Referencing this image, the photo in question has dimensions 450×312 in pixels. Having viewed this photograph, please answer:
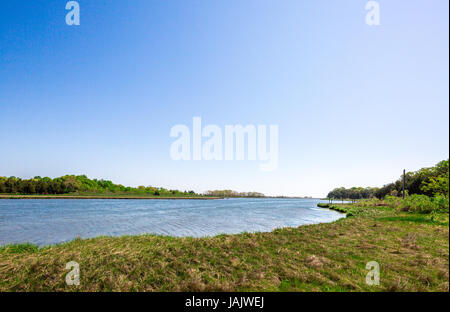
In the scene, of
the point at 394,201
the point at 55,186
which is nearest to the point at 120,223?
the point at 394,201

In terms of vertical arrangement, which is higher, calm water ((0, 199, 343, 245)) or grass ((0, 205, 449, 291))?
grass ((0, 205, 449, 291))

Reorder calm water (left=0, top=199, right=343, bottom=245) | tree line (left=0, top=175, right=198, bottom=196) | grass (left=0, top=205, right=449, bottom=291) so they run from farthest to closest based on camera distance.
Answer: tree line (left=0, top=175, right=198, bottom=196) → calm water (left=0, top=199, right=343, bottom=245) → grass (left=0, top=205, right=449, bottom=291)

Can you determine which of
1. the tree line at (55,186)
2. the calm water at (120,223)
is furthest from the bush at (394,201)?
the tree line at (55,186)

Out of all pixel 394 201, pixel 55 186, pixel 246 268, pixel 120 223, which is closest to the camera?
pixel 246 268

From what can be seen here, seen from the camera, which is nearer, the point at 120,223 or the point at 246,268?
the point at 246,268

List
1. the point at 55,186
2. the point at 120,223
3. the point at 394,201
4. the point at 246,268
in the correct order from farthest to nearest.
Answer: the point at 55,186 → the point at 394,201 → the point at 120,223 → the point at 246,268

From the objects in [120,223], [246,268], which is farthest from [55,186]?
[246,268]

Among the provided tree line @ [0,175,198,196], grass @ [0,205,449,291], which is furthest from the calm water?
tree line @ [0,175,198,196]

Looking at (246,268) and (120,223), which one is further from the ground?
(246,268)

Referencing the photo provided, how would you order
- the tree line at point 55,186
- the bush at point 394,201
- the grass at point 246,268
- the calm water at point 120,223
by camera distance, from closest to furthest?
the grass at point 246,268
the calm water at point 120,223
the bush at point 394,201
the tree line at point 55,186

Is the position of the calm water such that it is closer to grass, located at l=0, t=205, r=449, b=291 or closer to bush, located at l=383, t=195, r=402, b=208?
bush, located at l=383, t=195, r=402, b=208

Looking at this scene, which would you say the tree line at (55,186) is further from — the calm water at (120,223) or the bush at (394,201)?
the bush at (394,201)

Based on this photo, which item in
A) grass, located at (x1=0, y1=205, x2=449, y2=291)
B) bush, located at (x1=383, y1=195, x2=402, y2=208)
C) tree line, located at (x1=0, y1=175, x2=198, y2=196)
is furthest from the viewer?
tree line, located at (x1=0, y1=175, x2=198, y2=196)

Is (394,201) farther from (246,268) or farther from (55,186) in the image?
(55,186)
